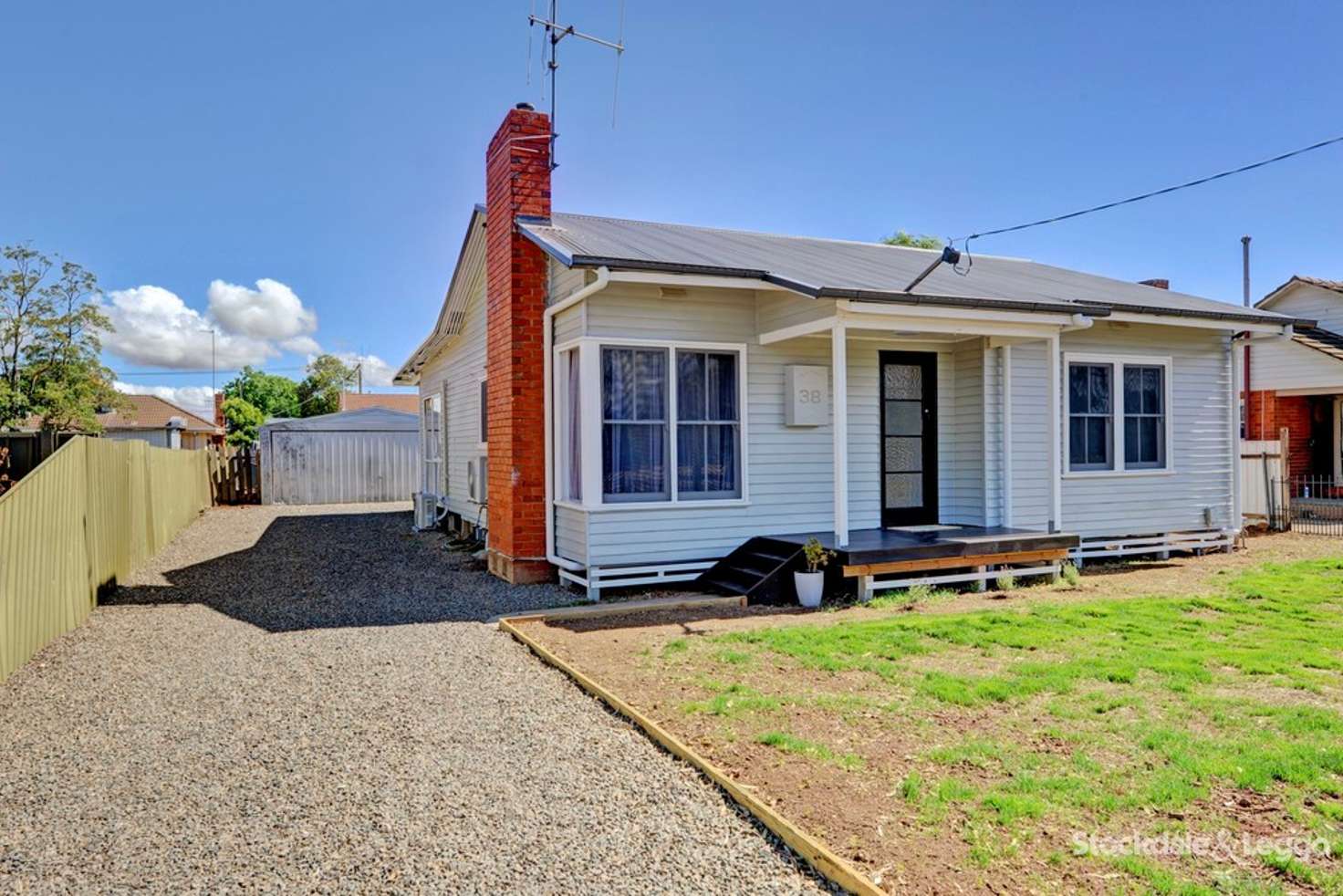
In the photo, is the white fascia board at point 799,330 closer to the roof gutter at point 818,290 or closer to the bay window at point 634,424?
the roof gutter at point 818,290

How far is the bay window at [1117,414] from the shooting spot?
1077cm

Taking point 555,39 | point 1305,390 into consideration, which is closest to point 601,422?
point 555,39

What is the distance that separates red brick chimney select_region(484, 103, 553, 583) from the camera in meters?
9.49

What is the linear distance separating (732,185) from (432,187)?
6.22m

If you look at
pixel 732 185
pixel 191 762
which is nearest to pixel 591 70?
pixel 732 185

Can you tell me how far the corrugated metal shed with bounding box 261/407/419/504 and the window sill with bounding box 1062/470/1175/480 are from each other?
1806cm

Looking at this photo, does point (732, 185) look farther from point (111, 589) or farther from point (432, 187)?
point (111, 589)

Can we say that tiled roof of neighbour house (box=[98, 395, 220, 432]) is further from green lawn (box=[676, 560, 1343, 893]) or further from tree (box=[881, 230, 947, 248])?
green lawn (box=[676, 560, 1343, 893])

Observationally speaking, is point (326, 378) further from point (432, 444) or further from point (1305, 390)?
point (1305, 390)

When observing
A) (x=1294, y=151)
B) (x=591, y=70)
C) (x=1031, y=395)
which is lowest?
(x=1031, y=395)

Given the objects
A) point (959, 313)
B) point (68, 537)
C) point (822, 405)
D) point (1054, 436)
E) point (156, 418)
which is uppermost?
point (156, 418)

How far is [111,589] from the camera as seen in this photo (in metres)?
9.06

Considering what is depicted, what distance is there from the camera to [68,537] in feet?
24.2

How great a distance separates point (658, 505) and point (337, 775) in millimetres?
5113
